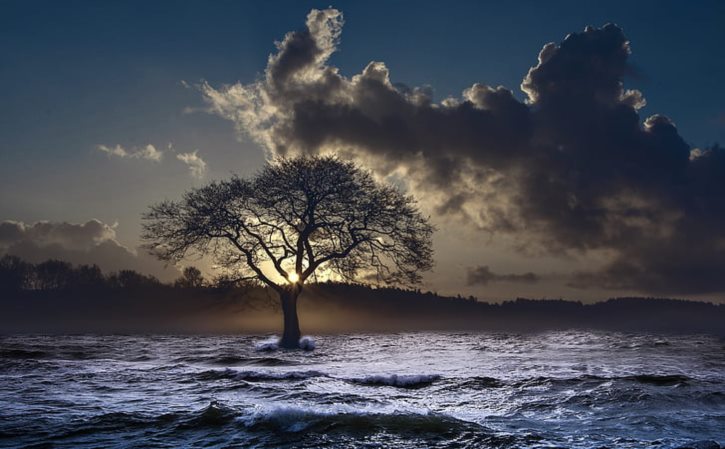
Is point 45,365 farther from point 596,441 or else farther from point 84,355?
point 596,441

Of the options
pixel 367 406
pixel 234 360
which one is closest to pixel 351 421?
pixel 367 406

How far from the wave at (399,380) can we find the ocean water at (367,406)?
0.05m

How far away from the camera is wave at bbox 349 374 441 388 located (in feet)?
48.6

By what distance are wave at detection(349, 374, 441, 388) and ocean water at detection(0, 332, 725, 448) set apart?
0.05m

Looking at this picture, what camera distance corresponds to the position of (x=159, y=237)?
118 feet

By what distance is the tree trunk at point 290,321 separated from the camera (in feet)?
113

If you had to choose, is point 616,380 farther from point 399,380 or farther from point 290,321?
point 290,321

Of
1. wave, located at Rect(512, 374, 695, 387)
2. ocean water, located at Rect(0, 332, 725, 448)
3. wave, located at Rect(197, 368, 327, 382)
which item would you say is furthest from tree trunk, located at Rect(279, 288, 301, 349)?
wave, located at Rect(512, 374, 695, 387)

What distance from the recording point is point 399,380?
15.2 metres

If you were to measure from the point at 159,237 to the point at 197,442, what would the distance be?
1207 inches

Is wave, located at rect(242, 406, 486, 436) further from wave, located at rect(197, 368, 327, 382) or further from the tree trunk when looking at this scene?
the tree trunk

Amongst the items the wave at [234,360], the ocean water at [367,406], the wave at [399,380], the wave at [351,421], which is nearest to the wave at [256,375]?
the ocean water at [367,406]

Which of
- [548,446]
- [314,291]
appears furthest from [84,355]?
[548,446]

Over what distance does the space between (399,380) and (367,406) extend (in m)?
4.58
